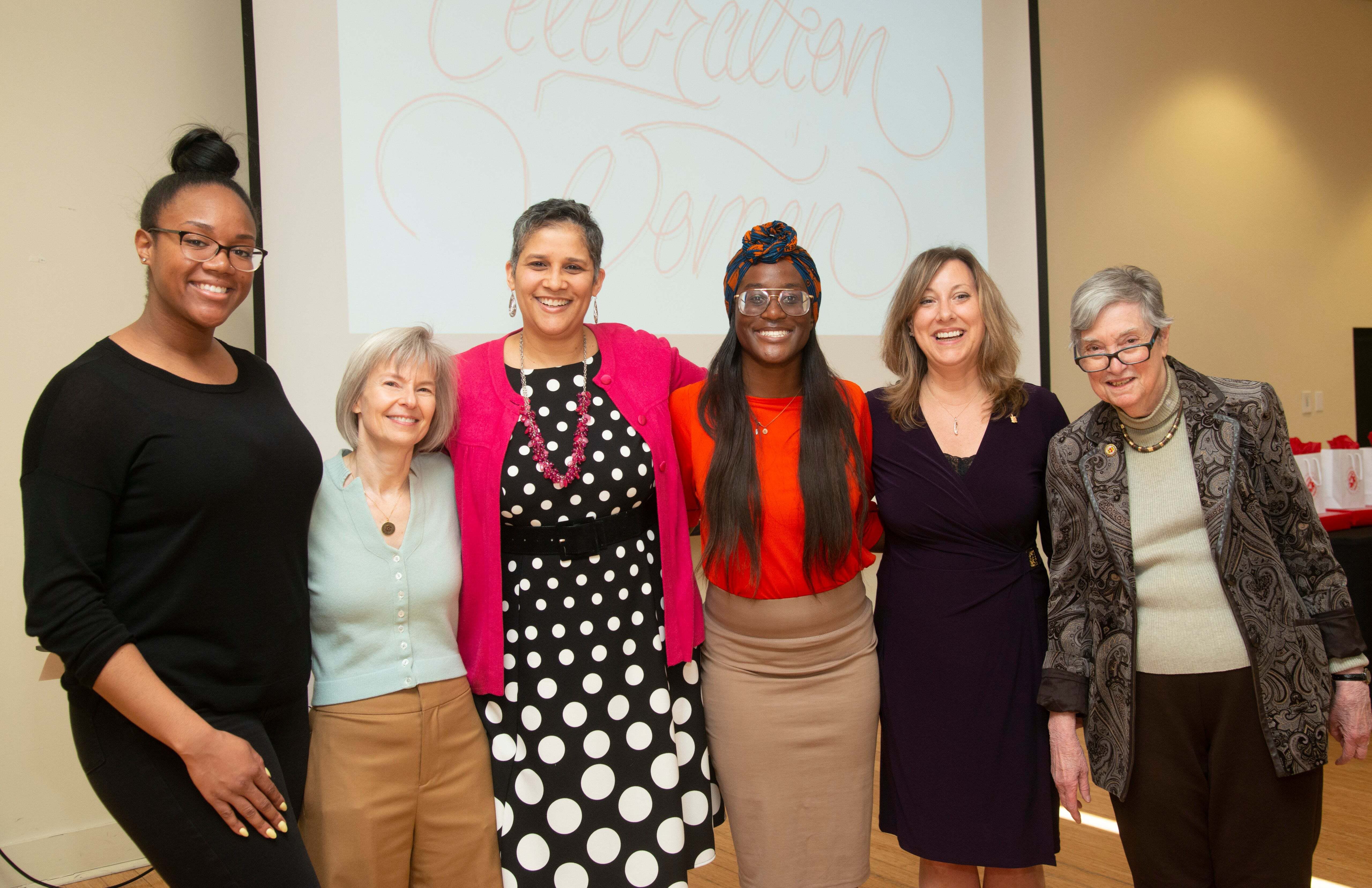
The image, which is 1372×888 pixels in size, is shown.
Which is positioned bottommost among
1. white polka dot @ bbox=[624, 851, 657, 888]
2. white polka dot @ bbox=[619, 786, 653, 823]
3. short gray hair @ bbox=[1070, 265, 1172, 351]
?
white polka dot @ bbox=[624, 851, 657, 888]

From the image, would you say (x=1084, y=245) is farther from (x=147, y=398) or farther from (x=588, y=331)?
(x=147, y=398)

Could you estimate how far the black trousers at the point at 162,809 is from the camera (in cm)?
130

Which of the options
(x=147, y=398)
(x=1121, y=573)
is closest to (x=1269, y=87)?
(x=1121, y=573)

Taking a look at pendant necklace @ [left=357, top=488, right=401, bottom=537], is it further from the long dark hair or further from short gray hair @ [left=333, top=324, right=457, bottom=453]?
the long dark hair

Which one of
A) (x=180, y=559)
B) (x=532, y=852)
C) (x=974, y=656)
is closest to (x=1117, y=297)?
(x=974, y=656)

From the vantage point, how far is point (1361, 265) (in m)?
6.05

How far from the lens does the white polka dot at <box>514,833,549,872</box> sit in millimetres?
1715

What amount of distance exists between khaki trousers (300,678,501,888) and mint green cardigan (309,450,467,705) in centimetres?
4

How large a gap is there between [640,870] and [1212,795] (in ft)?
3.60

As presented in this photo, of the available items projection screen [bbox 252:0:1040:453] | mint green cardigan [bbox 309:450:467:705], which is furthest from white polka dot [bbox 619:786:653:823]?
projection screen [bbox 252:0:1040:453]

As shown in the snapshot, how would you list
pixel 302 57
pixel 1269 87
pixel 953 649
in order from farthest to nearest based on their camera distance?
1. pixel 1269 87
2. pixel 302 57
3. pixel 953 649

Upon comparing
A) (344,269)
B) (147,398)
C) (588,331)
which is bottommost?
(147,398)

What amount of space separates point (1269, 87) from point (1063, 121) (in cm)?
194

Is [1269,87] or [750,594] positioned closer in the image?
[750,594]
